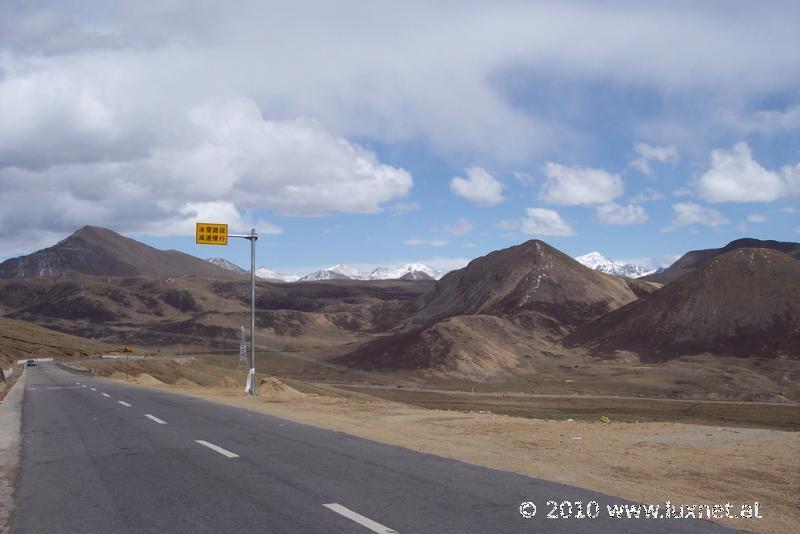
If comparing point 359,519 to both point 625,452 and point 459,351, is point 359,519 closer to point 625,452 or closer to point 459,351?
point 625,452

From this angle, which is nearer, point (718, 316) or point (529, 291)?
point (718, 316)

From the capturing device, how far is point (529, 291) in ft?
461

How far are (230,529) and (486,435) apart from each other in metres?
10.2

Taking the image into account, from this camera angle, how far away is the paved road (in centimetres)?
850

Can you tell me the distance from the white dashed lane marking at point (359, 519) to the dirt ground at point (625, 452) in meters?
3.66

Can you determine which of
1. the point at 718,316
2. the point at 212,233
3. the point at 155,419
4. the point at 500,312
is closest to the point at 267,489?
the point at 155,419

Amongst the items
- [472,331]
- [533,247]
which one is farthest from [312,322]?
[472,331]

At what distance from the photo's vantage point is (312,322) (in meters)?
179

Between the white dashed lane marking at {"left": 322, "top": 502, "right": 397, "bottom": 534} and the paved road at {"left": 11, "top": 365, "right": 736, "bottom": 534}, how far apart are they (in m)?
0.01

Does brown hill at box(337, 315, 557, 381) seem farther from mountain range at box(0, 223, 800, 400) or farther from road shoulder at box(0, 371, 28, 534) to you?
road shoulder at box(0, 371, 28, 534)

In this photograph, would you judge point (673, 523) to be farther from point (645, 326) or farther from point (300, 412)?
point (645, 326)

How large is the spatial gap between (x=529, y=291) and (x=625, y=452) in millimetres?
126739

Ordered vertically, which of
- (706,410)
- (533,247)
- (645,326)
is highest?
(533,247)

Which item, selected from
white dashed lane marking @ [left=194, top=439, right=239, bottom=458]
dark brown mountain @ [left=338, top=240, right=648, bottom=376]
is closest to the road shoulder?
white dashed lane marking @ [left=194, top=439, right=239, bottom=458]
